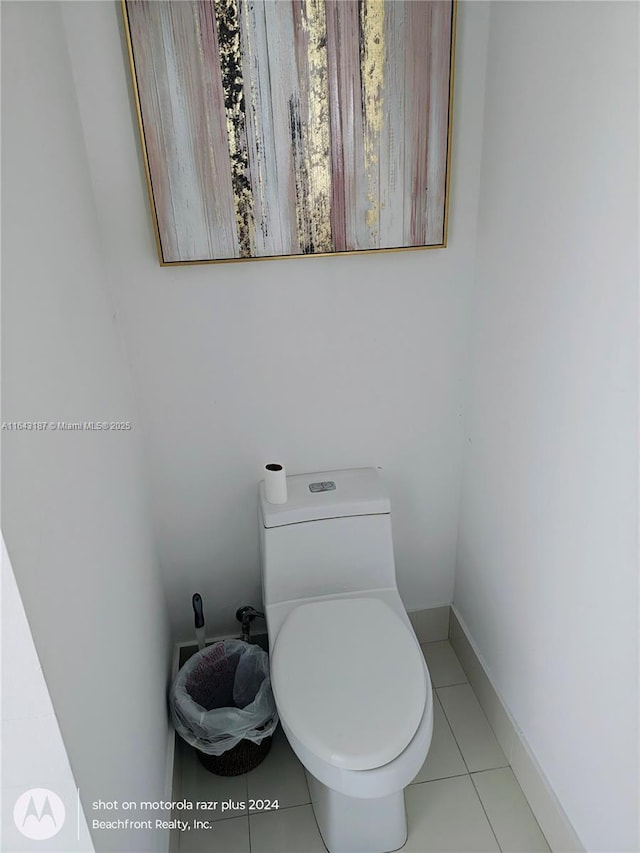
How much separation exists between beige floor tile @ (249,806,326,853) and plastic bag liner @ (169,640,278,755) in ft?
0.60

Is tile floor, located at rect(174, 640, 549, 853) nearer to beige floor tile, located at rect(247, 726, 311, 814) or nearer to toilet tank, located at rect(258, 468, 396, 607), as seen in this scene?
beige floor tile, located at rect(247, 726, 311, 814)

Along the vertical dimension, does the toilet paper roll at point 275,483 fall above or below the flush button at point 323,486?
above

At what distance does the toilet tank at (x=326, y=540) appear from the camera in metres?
1.54

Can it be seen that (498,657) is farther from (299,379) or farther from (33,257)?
(33,257)

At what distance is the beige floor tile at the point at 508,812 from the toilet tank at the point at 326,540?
0.57 metres

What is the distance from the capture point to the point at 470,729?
1664 mm

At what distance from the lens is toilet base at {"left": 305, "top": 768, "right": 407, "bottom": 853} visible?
1326mm

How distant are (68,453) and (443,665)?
1461 mm

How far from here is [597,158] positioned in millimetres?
1002

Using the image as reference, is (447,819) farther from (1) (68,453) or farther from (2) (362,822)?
(1) (68,453)

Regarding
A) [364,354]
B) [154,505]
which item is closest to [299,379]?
[364,354]

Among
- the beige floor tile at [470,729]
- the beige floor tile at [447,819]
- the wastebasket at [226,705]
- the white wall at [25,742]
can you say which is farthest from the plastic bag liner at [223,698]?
the white wall at [25,742]

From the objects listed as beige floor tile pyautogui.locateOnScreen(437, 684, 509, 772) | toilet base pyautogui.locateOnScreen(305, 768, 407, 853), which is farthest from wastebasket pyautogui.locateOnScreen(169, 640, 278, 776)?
beige floor tile pyautogui.locateOnScreen(437, 684, 509, 772)

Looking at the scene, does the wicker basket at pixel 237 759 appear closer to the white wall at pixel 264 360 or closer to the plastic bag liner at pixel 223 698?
the plastic bag liner at pixel 223 698
